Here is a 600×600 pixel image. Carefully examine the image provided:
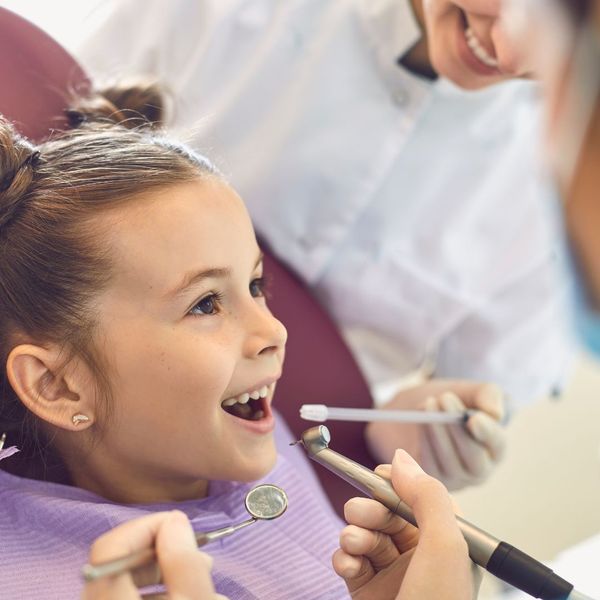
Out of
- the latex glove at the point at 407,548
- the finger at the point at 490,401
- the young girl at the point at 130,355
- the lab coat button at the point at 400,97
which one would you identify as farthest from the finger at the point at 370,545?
the lab coat button at the point at 400,97

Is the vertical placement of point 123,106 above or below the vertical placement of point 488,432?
above

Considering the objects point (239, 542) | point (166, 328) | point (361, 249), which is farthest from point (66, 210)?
point (361, 249)

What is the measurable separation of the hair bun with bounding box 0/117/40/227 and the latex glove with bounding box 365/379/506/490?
492mm

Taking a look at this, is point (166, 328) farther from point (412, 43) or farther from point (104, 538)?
point (412, 43)

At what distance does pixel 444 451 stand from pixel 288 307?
34 cm

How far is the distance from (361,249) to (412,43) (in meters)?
0.31

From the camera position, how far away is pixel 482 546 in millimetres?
583

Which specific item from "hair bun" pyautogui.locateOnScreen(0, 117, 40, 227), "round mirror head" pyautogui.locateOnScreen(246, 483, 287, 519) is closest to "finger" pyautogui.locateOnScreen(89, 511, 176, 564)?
"round mirror head" pyautogui.locateOnScreen(246, 483, 287, 519)

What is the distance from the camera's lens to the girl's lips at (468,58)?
92 cm

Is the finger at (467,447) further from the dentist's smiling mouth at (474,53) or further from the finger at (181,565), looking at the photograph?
the finger at (181,565)

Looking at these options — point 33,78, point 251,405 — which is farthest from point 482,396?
point 33,78

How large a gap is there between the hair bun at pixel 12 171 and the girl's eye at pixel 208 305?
0.67 feet

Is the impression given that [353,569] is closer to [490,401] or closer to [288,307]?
[490,401]

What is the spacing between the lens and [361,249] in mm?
1269
